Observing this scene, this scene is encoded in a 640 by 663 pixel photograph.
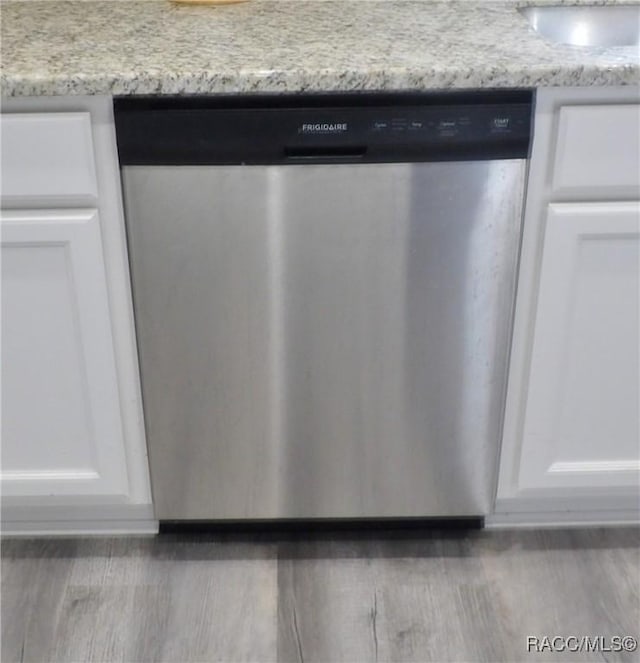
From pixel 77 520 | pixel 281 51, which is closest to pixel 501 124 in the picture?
pixel 281 51

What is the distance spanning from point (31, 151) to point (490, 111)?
2.39 ft

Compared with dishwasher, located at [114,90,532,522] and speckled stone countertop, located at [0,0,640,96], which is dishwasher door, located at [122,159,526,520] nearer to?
dishwasher, located at [114,90,532,522]

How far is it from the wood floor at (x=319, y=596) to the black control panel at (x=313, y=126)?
0.81m

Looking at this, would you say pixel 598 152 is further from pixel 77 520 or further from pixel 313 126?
pixel 77 520

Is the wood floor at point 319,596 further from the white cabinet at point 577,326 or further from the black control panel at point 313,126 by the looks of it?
the black control panel at point 313,126

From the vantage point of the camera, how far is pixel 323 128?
142 cm

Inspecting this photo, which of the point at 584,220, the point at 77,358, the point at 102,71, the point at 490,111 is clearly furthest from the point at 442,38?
the point at 77,358

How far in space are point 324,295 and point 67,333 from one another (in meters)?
0.46

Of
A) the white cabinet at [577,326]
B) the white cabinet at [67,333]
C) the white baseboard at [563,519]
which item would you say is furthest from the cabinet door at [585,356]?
the white cabinet at [67,333]

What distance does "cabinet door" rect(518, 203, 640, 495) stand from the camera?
1505 millimetres

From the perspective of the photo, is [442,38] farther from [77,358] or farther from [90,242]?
[77,358]

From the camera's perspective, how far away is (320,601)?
1.68 m

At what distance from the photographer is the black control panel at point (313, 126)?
4.61 ft

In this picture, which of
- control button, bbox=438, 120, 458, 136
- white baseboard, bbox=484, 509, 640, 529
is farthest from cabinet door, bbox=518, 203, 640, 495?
control button, bbox=438, 120, 458, 136
